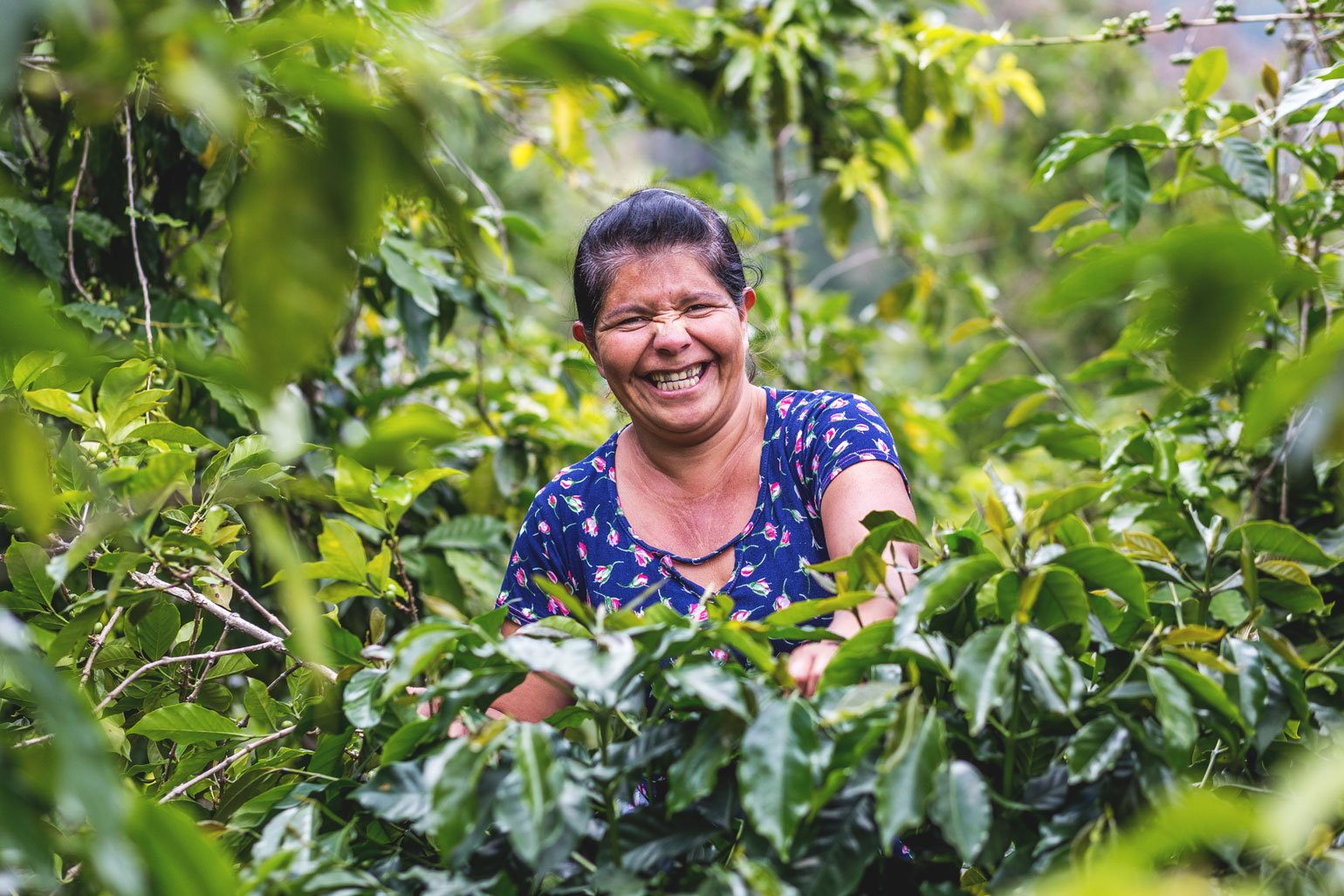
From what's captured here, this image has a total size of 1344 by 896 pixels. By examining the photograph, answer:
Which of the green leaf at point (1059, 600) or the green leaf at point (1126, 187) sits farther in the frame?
the green leaf at point (1126, 187)

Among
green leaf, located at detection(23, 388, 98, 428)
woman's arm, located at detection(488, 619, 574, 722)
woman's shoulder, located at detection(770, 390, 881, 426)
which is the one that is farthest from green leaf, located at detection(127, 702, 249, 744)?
woman's shoulder, located at detection(770, 390, 881, 426)

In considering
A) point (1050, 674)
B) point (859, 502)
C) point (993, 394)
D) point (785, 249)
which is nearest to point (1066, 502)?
point (1050, 674)

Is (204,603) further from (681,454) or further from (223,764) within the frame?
(681,454)

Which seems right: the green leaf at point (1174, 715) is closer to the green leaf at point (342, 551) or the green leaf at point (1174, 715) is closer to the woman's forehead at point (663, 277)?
the green leaf at point (342, 551)

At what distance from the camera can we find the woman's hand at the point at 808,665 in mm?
1089

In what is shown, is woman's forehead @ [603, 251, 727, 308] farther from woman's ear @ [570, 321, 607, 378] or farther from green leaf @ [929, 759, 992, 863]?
green leaf @ [929, 759, 992, 863]

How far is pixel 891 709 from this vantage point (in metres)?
0.85

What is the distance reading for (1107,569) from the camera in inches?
37.4

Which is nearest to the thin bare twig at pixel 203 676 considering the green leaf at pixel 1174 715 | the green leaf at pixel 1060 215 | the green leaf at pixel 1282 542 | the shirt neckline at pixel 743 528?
the shirt neckline at pixel 743 528

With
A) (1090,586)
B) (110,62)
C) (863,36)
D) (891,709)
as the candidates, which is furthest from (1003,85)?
(110,62)

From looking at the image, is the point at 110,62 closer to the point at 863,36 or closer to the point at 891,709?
the point at 891,709

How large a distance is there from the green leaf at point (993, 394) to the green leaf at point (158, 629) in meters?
1.62

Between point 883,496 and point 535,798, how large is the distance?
0.93m

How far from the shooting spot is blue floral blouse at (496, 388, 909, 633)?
1706mm
